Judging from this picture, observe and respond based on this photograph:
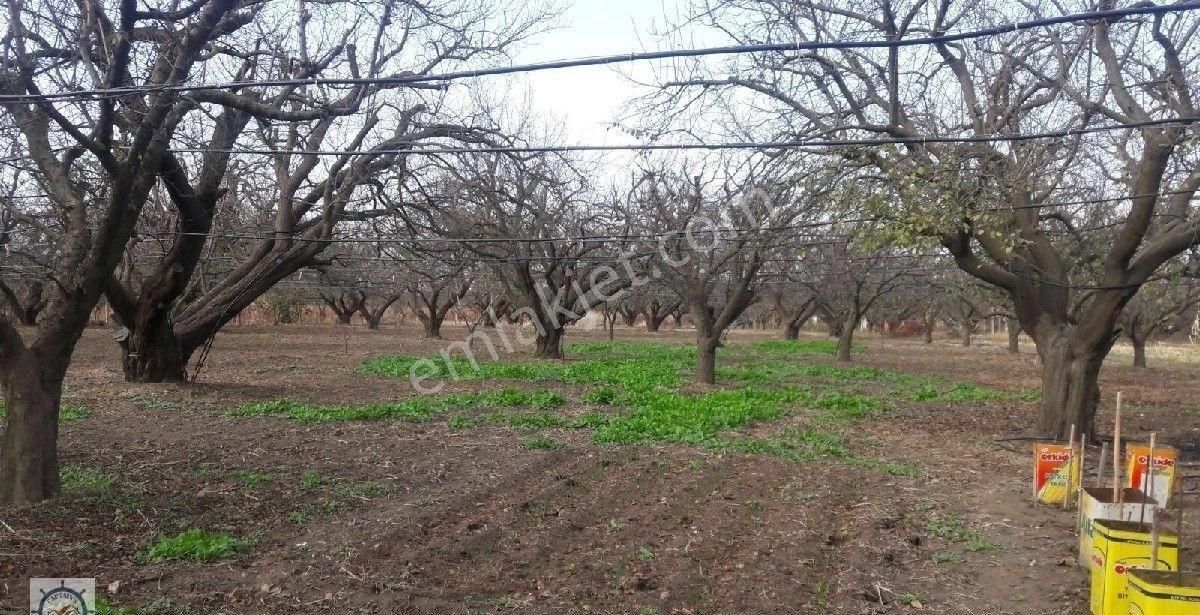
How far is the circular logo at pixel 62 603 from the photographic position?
14.0ft

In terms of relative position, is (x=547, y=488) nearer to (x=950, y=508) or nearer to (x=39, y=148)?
(x=950, y=508)

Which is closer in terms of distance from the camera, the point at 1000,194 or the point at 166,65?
the point at 166,65

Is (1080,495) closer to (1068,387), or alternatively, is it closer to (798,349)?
(1068,387)

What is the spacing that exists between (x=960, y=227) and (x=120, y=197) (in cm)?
888

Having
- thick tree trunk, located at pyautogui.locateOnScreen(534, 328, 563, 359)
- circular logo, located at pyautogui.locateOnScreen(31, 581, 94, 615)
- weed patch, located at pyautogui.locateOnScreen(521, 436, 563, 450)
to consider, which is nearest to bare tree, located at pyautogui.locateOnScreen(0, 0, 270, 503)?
circular logo, located at pyautogui.locateOnScreen(31, 581, 94, 615)

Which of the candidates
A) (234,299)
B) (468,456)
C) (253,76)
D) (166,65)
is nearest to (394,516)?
(468,456)

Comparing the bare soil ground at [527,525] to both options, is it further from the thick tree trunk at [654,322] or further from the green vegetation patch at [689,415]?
the thick tree trunk at [654,322]

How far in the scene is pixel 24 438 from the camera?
19.3ft

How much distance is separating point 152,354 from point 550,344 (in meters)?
11.8

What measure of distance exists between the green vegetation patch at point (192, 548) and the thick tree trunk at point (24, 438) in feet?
4.39

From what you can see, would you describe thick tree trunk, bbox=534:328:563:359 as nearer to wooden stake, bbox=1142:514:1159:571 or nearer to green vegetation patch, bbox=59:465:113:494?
green vegetation patch, bbox=59:465:113:494

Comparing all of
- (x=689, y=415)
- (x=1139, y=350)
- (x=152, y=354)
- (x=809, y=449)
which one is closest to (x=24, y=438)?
(x=809, y=449)

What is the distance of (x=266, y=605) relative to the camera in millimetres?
4418

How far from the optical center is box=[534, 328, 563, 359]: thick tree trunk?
24.0 meters
